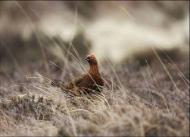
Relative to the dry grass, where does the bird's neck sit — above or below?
above

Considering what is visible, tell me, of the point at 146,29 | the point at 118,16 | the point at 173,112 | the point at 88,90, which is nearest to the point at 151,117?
the point at 173,112

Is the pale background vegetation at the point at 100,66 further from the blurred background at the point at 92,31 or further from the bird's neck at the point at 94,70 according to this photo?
the bird's neck at the point at 94,70

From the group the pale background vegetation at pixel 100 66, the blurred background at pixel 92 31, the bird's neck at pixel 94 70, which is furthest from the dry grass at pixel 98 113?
the blurred background at pixel 92 31

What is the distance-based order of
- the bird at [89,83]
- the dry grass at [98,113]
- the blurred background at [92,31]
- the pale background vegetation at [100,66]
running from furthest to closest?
the blurred background at [92,31] < the bird at [89,83] < the pale background vegetation at [100,66] < the dry grass at [98,113]

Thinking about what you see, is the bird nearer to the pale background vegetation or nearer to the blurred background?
the pale background vegetation

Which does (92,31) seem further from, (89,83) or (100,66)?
(89,83)

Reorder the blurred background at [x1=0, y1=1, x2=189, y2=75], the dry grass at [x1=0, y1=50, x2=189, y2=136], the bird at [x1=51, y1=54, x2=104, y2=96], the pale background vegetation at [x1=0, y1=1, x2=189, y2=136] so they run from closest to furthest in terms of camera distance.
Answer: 1. the dry grass at [x1=0, y1=50, x2=189, y2=136]
2. the pale background vegetation at [x1=0, y1=1, x2=189, y2=136]
3. the bird at [x1=51, y1=54, x2=104, y2=96]
4. the blurred background at [x1=0, y1=1, x2=189, y2=75]

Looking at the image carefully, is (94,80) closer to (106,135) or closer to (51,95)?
(51,95)

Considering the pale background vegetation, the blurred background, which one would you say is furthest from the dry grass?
the blurred background
